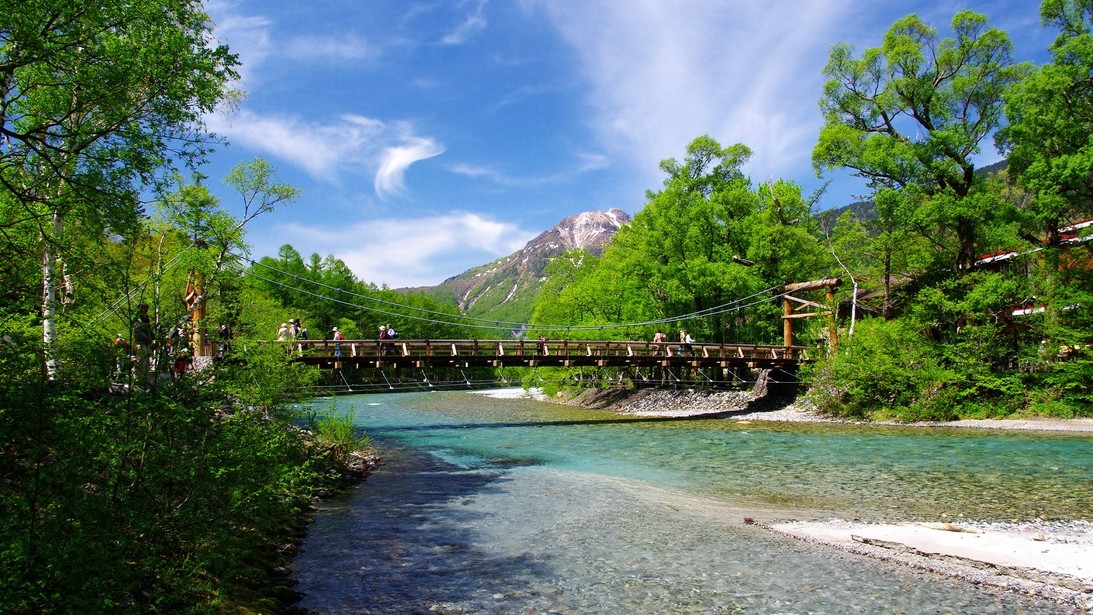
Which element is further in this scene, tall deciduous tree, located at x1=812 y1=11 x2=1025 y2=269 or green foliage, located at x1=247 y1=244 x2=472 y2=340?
green foliage, located at x1=247 y1=244 x2=472 y2=340

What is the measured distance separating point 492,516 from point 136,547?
5905 mm

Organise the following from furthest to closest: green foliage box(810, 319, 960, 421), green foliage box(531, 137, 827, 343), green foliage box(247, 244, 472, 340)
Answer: green foliage box(247, 244, 472, 340), green foliage box(531, 137, 827, 343), green foliage box(810, 319, 960, 421)

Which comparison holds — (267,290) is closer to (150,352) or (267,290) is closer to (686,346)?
(686,346)

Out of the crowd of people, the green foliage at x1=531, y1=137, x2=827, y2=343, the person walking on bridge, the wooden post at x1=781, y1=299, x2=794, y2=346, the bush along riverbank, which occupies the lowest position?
the bush along riverbank

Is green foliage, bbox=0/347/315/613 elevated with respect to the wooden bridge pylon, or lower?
lower

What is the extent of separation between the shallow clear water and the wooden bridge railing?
4202 millimetres

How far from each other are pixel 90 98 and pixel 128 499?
11.3ft

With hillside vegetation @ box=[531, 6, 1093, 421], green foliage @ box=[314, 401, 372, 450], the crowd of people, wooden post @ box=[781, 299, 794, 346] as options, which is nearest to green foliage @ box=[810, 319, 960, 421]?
hillside vegetation @ box=[531, 6, 1093, 421]

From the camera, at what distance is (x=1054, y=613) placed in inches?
203

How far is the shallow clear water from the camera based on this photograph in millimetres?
5785

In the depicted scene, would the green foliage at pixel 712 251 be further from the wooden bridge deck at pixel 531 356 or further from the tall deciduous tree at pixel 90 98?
the tall deciduous tree at pixel 90 98

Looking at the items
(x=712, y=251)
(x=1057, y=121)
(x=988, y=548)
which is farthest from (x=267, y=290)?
(x=988, y=548)

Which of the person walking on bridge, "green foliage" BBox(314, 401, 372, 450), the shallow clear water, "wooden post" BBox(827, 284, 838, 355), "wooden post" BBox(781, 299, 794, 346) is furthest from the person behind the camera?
"wooden post" BBox(781, 299, 794, 346)

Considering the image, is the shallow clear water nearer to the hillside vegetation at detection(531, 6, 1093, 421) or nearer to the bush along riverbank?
the bush along riverbank
